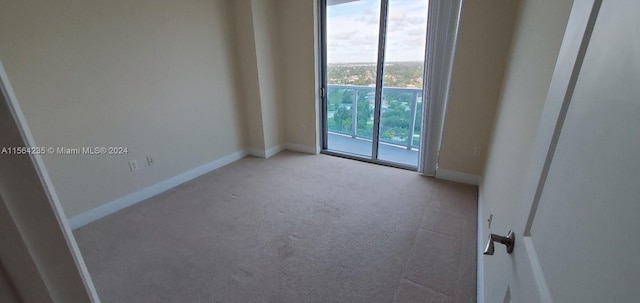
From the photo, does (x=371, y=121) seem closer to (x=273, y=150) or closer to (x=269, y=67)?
(x=273, y=150)

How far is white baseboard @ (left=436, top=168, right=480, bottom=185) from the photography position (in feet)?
9.17

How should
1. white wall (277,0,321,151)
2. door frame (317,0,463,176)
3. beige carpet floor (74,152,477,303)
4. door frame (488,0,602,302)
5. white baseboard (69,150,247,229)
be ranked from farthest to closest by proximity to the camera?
white wall (277,0,321,151) < door frame (317,0,463,176) < white baseboard (69,150,247,229) < beige carpet floor (74,152,477,303) < door frame (488,0,602,302)

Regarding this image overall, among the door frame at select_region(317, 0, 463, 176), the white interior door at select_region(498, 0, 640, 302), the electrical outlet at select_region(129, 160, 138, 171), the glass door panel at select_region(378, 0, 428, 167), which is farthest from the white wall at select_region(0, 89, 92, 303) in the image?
the glass door panel at select_region(378, 0, 428, 167)

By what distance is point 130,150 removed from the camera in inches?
99.1

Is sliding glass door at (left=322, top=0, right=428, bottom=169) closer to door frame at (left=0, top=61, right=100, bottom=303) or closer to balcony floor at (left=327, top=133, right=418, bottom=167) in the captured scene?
balcony floor at (left=327, top=133, right=418, bottom=167)

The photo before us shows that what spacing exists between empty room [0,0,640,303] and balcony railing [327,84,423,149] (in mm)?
44

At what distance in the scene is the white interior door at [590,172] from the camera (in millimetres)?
319

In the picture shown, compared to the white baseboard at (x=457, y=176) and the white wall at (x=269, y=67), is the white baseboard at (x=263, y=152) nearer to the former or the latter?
the white wall at (x=269, y=67)

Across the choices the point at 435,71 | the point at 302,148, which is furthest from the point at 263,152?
the point at 435,71

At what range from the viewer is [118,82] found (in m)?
2.34

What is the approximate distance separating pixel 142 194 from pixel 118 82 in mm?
1132

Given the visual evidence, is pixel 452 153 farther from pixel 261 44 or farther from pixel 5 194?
pixel 5 194

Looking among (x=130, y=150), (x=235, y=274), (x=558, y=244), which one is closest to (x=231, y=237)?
(x=235, y=274)

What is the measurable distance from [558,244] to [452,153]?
2621 mm
